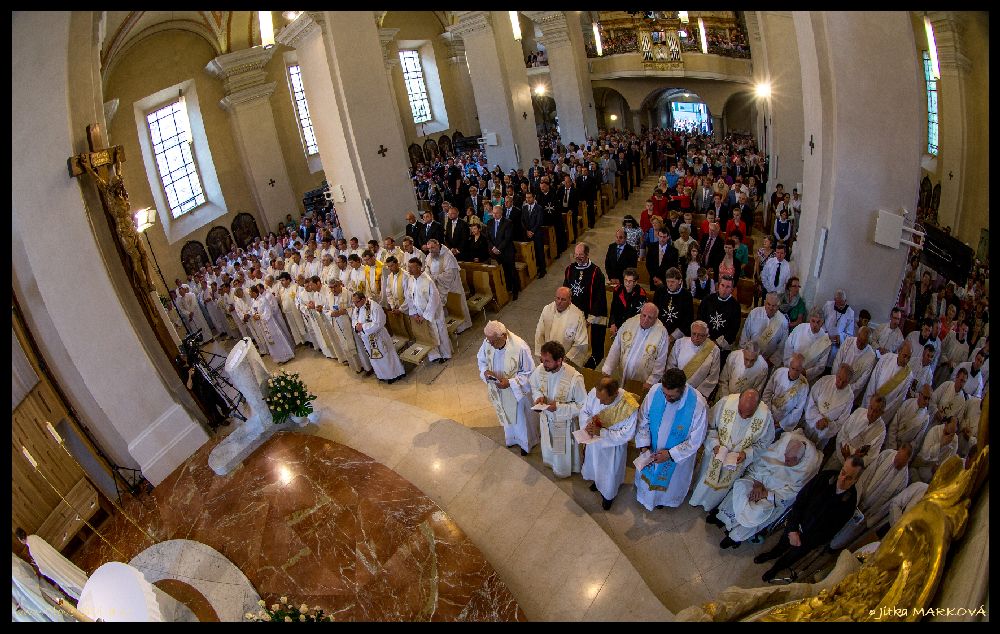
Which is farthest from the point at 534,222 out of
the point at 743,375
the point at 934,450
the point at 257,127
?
the point at 257,127

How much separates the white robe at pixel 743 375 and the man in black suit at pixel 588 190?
24.5 feet

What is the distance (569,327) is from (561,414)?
1294 mm

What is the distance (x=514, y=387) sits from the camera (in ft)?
19.1

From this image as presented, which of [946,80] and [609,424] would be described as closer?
[609,424]

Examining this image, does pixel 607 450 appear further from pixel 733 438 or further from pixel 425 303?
pixel 425 303

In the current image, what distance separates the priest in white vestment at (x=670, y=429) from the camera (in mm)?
4699

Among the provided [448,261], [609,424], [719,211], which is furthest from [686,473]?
[719,211]

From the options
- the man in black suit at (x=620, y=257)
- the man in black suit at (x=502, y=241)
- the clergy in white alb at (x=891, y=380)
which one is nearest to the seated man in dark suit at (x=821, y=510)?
the clergy in white alb at (x=891, y=380)

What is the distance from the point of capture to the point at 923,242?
618 cm

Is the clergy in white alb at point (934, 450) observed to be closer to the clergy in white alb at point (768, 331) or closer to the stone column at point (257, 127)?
the clergy in white alb at point (768, 331)

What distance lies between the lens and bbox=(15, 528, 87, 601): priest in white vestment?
3873mm

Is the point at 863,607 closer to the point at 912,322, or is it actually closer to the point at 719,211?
the point at 912,322

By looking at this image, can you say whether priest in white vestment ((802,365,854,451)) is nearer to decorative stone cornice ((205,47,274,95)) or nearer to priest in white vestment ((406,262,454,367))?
priest in white vestment ((406,262,454,367))
